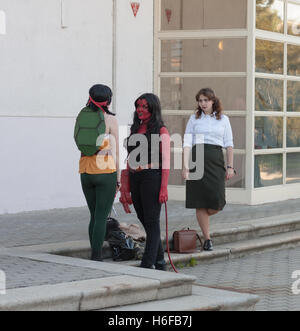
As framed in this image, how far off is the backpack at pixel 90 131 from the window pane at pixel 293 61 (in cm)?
759

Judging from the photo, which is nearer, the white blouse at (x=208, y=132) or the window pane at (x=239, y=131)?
the white blouse at (x=208, y=132)

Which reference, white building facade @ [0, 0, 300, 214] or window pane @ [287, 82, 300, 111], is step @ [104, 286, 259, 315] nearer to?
white building facade @ [0, 0, 300, 214]

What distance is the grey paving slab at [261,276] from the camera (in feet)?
24.9

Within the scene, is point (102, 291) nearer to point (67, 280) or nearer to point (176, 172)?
point (67, 280)

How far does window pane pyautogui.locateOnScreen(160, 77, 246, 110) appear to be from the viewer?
13578mm

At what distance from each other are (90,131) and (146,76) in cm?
625

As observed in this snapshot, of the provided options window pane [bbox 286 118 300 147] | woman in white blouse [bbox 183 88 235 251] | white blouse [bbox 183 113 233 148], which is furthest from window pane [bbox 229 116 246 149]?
white blouse [bbox 183 113 233 148]

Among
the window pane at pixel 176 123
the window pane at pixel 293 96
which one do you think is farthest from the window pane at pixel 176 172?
the window pane at pixel 293 96

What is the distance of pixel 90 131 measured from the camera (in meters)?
7.69

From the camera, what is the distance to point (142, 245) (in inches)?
349

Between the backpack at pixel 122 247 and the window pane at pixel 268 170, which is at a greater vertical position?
the window pane at pixel 268 170

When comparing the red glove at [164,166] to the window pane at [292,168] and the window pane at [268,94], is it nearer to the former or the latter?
the window pane at [268,94]
